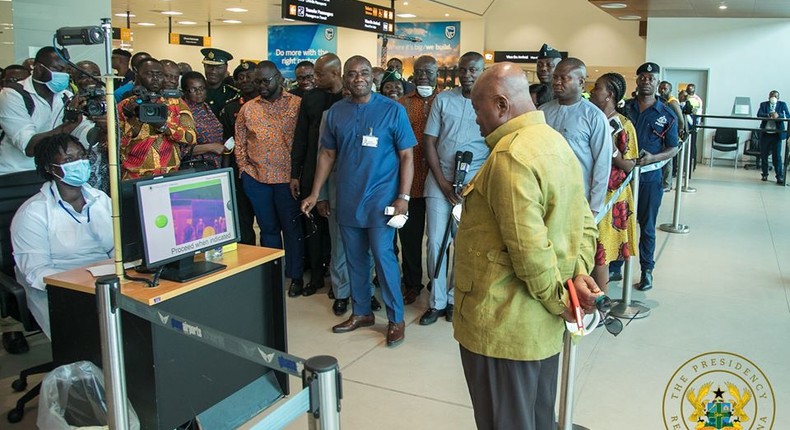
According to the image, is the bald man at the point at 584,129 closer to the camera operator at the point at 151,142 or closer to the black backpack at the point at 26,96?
the camera operator at the point at 151,142

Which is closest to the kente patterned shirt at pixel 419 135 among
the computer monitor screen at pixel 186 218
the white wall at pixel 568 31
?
the computer monitor screen at pixel 186 218

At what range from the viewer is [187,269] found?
2.70 metres

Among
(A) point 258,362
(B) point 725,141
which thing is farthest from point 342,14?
(A) point 258,362

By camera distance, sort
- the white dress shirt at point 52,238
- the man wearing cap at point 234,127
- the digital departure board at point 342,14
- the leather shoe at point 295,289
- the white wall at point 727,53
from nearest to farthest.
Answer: the white dress shirt at point 52,238
the leather shoe at point 295,289
the man wearing cap at point 234,127
the digital departure board at point 342,14
the white wall at point 727,53

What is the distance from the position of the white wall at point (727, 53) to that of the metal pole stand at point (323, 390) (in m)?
14.1

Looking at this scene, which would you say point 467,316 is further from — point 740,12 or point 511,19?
point 511,19

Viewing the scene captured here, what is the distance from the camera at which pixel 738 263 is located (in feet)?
19.2

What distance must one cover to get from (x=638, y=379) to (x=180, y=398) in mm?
2266

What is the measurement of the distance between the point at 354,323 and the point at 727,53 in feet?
42.5

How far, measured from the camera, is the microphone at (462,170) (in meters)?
3.88

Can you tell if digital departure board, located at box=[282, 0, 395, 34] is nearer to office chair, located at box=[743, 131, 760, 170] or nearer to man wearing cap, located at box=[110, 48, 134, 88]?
man wearing cap, located at box=[110, 48, 134, 88]

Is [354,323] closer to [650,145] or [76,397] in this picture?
[76,397]

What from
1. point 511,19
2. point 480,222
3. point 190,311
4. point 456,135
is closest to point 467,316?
point 480,222

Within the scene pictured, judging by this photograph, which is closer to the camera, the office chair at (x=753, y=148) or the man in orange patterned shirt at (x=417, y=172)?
→ the man in orange patterned shirt at (x=417, y=172)
